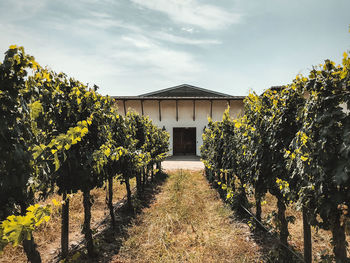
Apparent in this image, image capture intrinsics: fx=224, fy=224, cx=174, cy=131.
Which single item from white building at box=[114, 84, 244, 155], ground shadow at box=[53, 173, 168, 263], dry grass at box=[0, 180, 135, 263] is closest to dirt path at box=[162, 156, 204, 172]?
white building at box=[114, 84, 244, 155]

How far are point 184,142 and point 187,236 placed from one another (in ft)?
65.9

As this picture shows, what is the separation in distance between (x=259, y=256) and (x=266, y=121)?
265cm

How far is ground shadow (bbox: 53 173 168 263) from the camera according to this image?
4.42 metres

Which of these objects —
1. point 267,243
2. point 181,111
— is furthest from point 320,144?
point 181,111

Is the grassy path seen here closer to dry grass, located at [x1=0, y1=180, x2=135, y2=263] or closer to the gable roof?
dry grass, located at [x1=0, y1=180, x2=135, y2=263]

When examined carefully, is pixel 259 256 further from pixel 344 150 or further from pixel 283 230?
pixel 344 150

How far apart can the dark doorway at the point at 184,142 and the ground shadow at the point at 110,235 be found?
1642 cm

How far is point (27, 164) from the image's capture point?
2191mm

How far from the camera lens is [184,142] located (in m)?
25.4

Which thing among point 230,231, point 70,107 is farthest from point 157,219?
point 70,107

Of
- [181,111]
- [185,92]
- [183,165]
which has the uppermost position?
[185,92]

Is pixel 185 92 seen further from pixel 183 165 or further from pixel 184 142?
pixel 183 165

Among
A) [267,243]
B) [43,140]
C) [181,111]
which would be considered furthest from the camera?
[181,111]

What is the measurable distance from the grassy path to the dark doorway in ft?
56.4
